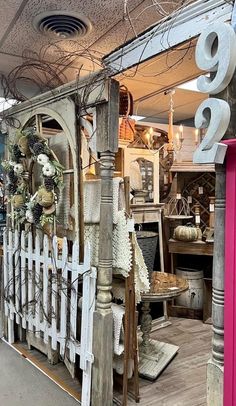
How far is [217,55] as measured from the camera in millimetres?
1225

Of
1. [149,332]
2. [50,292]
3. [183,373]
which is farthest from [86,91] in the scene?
[183,373]

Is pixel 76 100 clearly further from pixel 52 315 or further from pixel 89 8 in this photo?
pixel 52 315

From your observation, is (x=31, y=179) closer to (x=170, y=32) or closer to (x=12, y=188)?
(x=12, y=188)

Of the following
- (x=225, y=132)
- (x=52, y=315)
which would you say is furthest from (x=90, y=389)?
(x=225, y=132)

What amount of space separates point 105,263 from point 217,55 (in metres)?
1.38

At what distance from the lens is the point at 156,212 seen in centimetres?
397

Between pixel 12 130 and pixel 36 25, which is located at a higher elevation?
pixel 36 25

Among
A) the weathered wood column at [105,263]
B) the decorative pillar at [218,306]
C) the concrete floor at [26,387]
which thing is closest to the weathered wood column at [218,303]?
the decorative pillar at [218,306]

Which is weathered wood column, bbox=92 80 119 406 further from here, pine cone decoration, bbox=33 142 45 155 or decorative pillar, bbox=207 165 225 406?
decorative pillar, bbox=207 165 225 406

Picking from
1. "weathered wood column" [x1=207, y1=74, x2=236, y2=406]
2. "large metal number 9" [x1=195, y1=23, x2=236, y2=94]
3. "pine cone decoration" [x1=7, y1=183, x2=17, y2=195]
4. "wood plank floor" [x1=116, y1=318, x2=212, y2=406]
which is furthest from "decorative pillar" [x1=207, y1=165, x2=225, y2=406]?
"pine cone decoration" [x1=7, y1=183, x2=17, y2=195]

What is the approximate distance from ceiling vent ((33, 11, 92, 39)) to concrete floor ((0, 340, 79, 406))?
2543 mm

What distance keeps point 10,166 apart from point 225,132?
226 centimetres

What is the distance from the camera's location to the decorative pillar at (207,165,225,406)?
1.34 metres

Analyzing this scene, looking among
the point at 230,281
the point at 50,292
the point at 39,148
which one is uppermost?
the point at 39,148
